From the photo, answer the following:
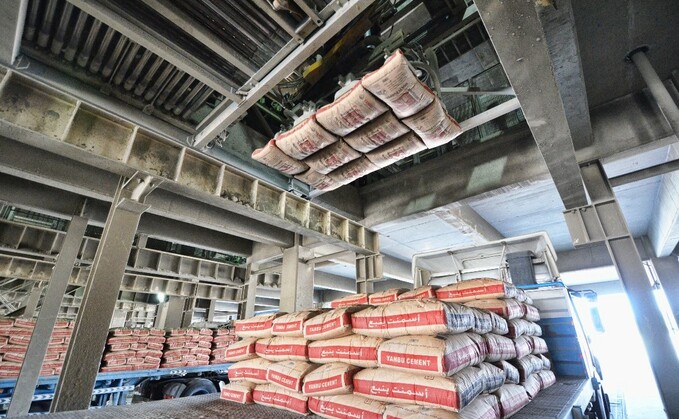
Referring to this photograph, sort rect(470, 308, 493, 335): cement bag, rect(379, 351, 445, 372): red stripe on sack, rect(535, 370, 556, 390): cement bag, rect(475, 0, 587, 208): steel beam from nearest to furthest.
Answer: rect(379, 351, 445, 372): red stripe on sack
rect(475, 0, 587, 208): steel beam
rect(470, 308, 493, 335): cement bag
rect(535, 370, 556, 390): cement bag

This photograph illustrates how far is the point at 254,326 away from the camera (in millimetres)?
3783

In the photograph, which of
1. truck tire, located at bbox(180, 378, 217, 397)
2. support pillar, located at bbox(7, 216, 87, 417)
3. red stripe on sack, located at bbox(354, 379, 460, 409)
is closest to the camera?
red stripe on sack, located at bbox(354, 379, 460, 409)

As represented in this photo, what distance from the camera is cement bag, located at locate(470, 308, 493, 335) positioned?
269 centimetres

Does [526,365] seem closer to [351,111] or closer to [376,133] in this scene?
[376,133]

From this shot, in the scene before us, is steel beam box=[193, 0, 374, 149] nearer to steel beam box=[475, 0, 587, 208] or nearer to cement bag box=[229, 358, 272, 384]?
steel beam box=[475, 0, 587, 208]

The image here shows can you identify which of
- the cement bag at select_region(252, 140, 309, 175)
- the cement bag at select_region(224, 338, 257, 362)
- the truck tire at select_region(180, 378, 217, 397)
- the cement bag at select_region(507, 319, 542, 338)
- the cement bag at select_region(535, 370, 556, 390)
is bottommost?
the truck tire at select_region(180, 378, 217, 397)

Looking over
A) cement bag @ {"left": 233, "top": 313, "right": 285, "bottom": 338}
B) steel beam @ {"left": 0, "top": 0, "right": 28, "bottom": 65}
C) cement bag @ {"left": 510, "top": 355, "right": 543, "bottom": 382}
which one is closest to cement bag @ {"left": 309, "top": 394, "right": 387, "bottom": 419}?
cement bag @ {"left": 233, "top": 313, "right": 285, "bottom": 338}

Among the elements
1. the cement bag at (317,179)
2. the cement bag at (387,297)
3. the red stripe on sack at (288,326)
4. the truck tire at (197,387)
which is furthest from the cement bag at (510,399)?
the truck tire at (197,387)

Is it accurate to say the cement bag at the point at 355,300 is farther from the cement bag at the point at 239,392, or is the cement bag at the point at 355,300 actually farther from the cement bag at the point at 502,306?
the cement bag at the point at 239,392

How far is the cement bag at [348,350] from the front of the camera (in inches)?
99.3

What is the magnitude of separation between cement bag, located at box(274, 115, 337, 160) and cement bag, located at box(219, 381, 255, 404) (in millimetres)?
3014

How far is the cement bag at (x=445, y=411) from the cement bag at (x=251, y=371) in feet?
5.33

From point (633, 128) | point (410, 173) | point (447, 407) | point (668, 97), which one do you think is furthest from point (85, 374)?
point (633, 128)

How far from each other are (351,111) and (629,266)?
4208 millimetres
